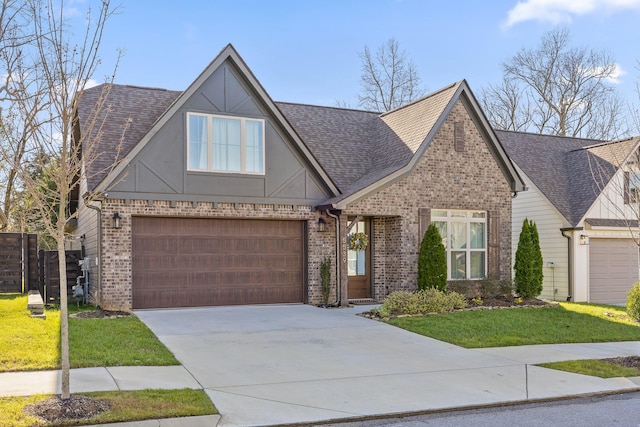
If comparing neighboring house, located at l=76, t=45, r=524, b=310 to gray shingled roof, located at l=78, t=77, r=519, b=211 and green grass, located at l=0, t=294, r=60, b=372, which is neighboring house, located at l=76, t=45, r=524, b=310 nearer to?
gray shingled roof, located at l=78, t=77, r=519, b=211

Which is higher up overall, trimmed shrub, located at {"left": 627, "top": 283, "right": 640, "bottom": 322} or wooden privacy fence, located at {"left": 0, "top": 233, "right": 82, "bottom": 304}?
wooden privacy fence, located at {"left": 0, "top": 233, "right": 82, "bottom": 304}

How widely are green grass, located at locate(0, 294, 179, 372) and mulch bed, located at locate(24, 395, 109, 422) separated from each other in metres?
1.92

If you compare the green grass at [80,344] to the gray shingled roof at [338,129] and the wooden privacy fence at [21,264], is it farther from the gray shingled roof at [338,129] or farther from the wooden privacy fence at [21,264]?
the wooden privacy fence at [21,264]

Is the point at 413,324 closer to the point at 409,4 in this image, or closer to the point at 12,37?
the point at 409,4

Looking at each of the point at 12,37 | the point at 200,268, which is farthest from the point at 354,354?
the point at 12,37

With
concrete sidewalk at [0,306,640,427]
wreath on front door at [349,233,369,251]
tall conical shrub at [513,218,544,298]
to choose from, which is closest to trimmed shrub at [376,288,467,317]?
concrete sidewalk at [0,306,640,427]

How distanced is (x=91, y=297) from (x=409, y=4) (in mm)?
10978

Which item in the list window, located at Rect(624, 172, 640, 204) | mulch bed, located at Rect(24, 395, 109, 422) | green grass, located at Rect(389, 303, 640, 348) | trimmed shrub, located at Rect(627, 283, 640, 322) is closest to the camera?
mulch bed, located at Rect(24, 395, 109, 422)

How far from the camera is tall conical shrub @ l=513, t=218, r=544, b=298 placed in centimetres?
1756

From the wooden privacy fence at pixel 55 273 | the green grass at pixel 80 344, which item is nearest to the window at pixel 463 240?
the green grass at pixel 80 344

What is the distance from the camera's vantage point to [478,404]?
752cm

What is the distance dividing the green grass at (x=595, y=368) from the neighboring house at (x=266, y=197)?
7.06 metres

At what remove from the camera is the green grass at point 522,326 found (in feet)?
39.7

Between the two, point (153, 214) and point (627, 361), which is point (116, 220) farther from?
point (627, 361)
